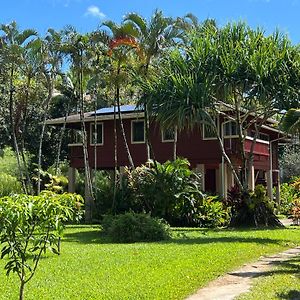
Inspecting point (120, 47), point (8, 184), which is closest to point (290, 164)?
point (8, 184)

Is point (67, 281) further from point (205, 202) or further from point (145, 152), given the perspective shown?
point (145, 152)

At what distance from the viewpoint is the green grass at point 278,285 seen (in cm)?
831

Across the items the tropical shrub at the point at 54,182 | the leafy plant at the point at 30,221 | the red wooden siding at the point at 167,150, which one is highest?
the red wooden siding at the point at 167,150

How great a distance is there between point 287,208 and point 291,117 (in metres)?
22.3

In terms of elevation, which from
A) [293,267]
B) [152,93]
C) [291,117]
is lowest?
[293,267]

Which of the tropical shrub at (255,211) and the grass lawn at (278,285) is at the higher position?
the tropical shrub at (255,211)

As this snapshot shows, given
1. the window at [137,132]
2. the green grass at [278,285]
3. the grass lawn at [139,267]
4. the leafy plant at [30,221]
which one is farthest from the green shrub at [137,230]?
the window at [137,132]

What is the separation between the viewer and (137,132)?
99.2 ft

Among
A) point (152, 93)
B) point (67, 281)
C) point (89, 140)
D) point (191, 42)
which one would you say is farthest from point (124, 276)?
point (89, 140)

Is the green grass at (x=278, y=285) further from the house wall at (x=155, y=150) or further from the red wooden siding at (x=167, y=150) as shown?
the house wall at (x=155, y=150)

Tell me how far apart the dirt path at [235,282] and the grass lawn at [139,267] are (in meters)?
0.20

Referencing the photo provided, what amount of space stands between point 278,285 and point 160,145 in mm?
20810

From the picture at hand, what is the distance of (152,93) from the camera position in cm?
1991

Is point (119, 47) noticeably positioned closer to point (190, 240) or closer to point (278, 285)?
point (190, 240)
